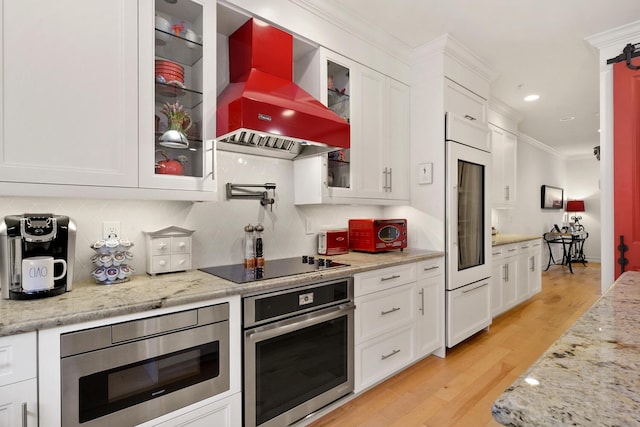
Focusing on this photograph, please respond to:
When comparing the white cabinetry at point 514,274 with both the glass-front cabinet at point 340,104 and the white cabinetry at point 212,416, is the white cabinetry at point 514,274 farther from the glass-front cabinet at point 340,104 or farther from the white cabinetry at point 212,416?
the white cabinetry at point 212,416

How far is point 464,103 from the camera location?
304 cm

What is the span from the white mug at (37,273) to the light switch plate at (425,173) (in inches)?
102

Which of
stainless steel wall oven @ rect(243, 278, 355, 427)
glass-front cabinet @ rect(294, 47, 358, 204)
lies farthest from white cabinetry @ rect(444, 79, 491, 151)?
stainless steel wall oven @ rect(243, 278, 355, 427)

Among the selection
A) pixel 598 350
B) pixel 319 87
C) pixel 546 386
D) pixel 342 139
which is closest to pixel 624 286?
pixel 598 350

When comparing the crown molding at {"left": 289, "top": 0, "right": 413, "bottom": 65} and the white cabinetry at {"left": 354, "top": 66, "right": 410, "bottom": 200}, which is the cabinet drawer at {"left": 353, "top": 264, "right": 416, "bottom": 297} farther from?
the crown molding at {"left": 289, "top": 0, "right": 413, "bottom": 65}

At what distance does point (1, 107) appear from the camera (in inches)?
48.8

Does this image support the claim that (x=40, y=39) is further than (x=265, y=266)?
No

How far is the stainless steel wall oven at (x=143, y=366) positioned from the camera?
3.85 feet

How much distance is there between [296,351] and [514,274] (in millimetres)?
3506

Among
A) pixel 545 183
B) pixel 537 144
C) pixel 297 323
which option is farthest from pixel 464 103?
pixel 545 183

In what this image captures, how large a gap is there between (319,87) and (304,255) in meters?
1.26

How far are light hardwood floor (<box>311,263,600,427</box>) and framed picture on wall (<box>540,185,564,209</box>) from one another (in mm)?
3736

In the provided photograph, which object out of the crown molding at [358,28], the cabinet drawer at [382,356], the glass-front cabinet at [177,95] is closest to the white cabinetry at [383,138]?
the crown molding at [358,28]

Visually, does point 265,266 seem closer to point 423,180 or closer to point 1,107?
point 1,107
